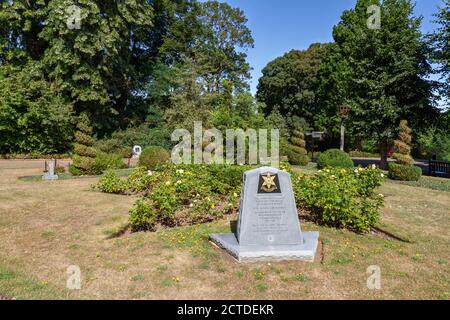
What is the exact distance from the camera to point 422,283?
16.8ft

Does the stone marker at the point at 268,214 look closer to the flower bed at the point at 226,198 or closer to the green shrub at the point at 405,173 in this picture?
the flower bed at the point at 226,198

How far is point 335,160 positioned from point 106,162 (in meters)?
12.8

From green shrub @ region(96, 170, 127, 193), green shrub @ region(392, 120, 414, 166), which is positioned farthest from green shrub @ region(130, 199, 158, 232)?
green shrub @ region(392, 120, 414, 166)

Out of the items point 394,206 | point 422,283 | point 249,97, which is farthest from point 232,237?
point 249,97

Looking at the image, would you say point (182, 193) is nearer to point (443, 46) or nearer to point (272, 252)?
point (272, 252)

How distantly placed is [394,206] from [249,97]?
385 inches

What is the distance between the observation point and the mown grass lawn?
190 inches

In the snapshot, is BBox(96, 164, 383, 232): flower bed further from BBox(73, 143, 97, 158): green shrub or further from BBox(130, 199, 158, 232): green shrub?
BBox(73, 143, 97, 158): green shrub

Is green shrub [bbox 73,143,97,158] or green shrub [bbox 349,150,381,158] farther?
green shrub [bbox 349,150,381,158]

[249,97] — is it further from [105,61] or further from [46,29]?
[46,29]

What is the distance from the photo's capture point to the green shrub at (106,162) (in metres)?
17.4

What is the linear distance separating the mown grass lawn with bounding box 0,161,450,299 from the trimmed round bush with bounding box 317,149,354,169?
9192 mm

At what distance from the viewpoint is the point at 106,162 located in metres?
18.8

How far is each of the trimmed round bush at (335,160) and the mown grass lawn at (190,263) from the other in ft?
30.2
